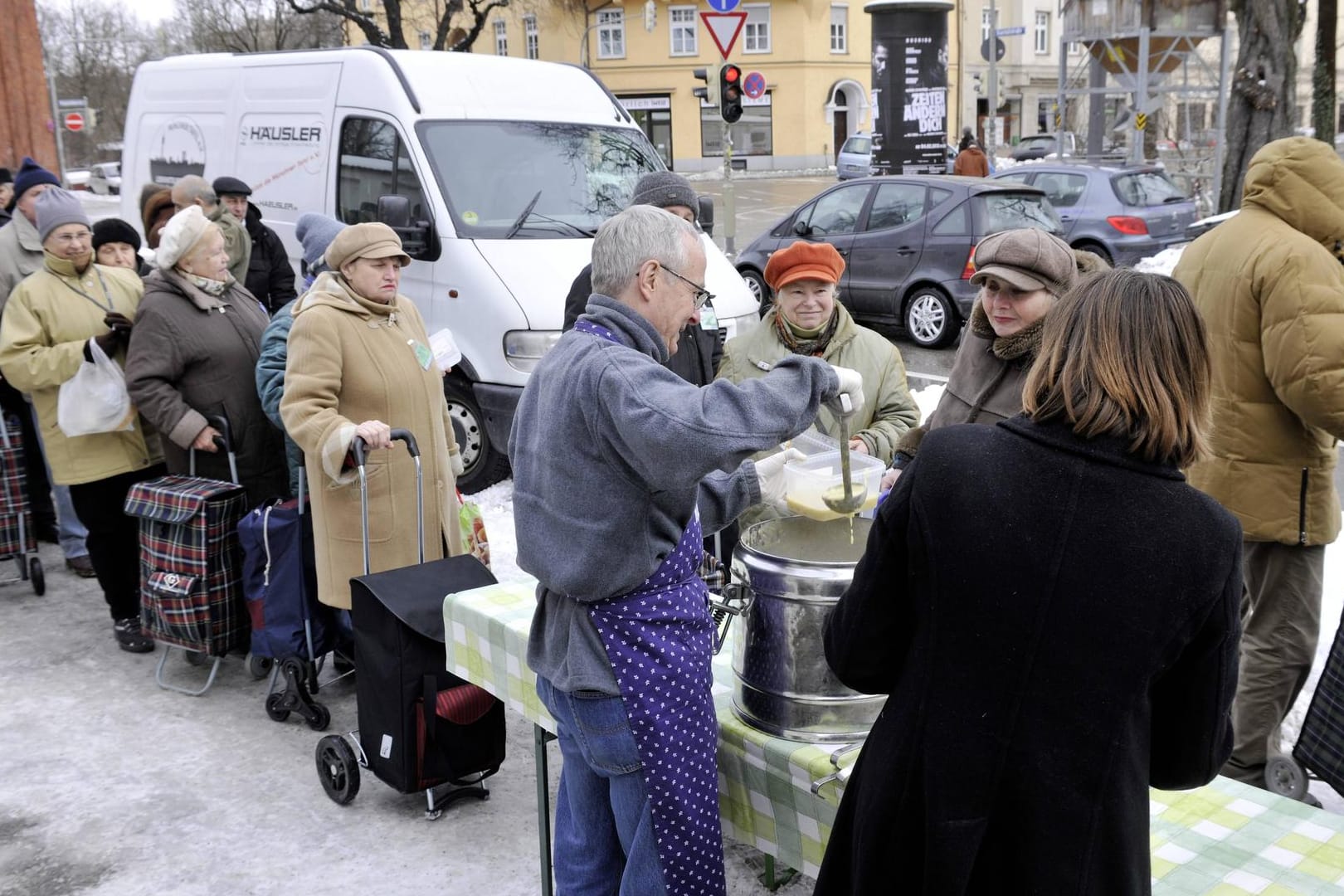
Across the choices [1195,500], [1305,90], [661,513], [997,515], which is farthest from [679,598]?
[1305,90]

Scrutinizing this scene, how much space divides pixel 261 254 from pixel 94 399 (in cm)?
287

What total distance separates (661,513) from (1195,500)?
3.30 ft

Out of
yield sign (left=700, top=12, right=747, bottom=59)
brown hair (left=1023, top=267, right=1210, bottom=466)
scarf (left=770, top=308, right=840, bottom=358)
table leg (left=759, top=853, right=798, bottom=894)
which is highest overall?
yield sign (left=700, top=12, right=747, bottom=59)

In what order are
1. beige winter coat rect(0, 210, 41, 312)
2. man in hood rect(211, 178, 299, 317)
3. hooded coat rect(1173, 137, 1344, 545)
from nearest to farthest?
hooded coat rect(1173, 137, 1344, 545) < beige winter coat rect(0, 210, 41, 312) < man in hood rect(211, 178, 299, 317)

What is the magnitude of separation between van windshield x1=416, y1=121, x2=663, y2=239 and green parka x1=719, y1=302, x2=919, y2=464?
3.60 m

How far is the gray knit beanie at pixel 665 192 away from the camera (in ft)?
15.9

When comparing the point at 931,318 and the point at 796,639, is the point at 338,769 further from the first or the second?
the point at 931,318

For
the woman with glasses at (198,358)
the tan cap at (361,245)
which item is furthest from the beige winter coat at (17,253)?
the tan cap at (361,245)

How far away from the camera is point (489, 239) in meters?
7.36

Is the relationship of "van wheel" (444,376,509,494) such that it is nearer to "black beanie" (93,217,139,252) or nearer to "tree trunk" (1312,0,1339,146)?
"black beanie" (93,217,139,252)

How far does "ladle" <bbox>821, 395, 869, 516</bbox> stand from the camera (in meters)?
2.48

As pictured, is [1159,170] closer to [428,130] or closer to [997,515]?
[428,130]

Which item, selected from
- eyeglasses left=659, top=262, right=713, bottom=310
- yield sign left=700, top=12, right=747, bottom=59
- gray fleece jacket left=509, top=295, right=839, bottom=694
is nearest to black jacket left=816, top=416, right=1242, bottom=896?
gray fleece jacket left=509, top=295, right=839, bottom=694

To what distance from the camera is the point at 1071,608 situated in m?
1.71
